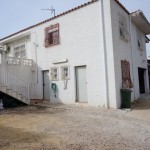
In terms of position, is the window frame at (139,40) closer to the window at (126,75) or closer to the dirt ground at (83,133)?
the window at (126,75)

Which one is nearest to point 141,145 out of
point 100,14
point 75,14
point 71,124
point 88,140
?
point 88,140

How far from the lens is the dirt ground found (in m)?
5.09

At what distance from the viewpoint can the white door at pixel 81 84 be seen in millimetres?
11633

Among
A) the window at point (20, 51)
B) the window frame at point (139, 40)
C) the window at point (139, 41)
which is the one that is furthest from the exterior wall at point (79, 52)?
the window at point (139, 41)

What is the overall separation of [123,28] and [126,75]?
9.76 feet

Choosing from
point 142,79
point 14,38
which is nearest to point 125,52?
point 142,79

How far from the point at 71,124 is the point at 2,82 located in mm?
6455

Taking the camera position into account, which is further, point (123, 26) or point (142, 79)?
point (142, 79)

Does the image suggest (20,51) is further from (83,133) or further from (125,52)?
(83,133)

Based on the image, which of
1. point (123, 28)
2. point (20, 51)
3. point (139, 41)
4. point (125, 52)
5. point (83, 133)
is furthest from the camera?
point (20, 51)

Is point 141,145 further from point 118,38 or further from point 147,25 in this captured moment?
point 147,25

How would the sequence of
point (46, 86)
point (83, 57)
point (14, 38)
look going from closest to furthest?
1. point (83, 57)
2. point (46, 86)
3. point (14, 38)

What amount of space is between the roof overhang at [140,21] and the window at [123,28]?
105cm

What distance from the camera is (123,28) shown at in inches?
488
